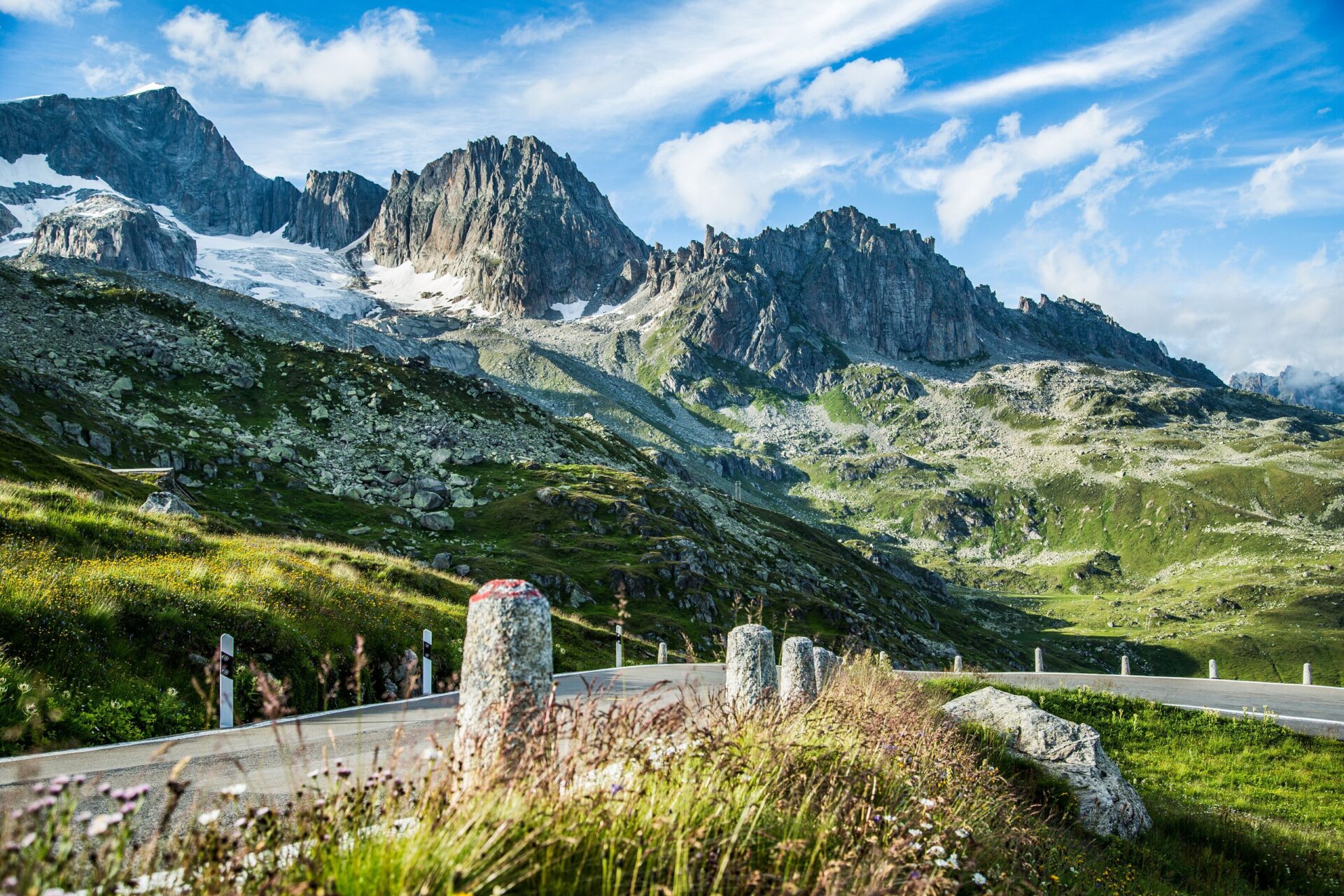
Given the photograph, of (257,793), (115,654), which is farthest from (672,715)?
(115,654)

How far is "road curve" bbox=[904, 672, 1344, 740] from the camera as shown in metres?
19.9

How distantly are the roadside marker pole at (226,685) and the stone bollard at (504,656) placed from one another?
7168 mm

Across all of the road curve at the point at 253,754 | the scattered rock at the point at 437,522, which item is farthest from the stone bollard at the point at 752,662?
the scattered rock at the point at 437,522

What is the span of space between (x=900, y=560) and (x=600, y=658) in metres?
139

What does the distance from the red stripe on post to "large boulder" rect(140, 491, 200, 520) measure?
2443 cm

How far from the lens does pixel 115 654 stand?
1220 cm

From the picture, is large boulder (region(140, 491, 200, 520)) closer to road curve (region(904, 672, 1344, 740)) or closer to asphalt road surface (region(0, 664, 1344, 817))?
asphalt road surface (region(0, 664, 1344, 817))

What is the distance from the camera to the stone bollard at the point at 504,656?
6.22 meters

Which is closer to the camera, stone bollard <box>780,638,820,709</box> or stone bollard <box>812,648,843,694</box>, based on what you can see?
stone bollard <box>780,638,820,709</box>

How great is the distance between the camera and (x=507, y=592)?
659 cm

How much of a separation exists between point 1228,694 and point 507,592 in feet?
86.3

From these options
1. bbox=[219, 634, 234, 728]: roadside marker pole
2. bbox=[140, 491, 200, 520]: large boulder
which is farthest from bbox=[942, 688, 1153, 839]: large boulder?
bbox=[140, 491, 200, 520]: large boulder

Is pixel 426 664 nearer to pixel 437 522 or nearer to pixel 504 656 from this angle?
pixel 504 656

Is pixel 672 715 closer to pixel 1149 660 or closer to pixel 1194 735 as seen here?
pixel 1194 735
